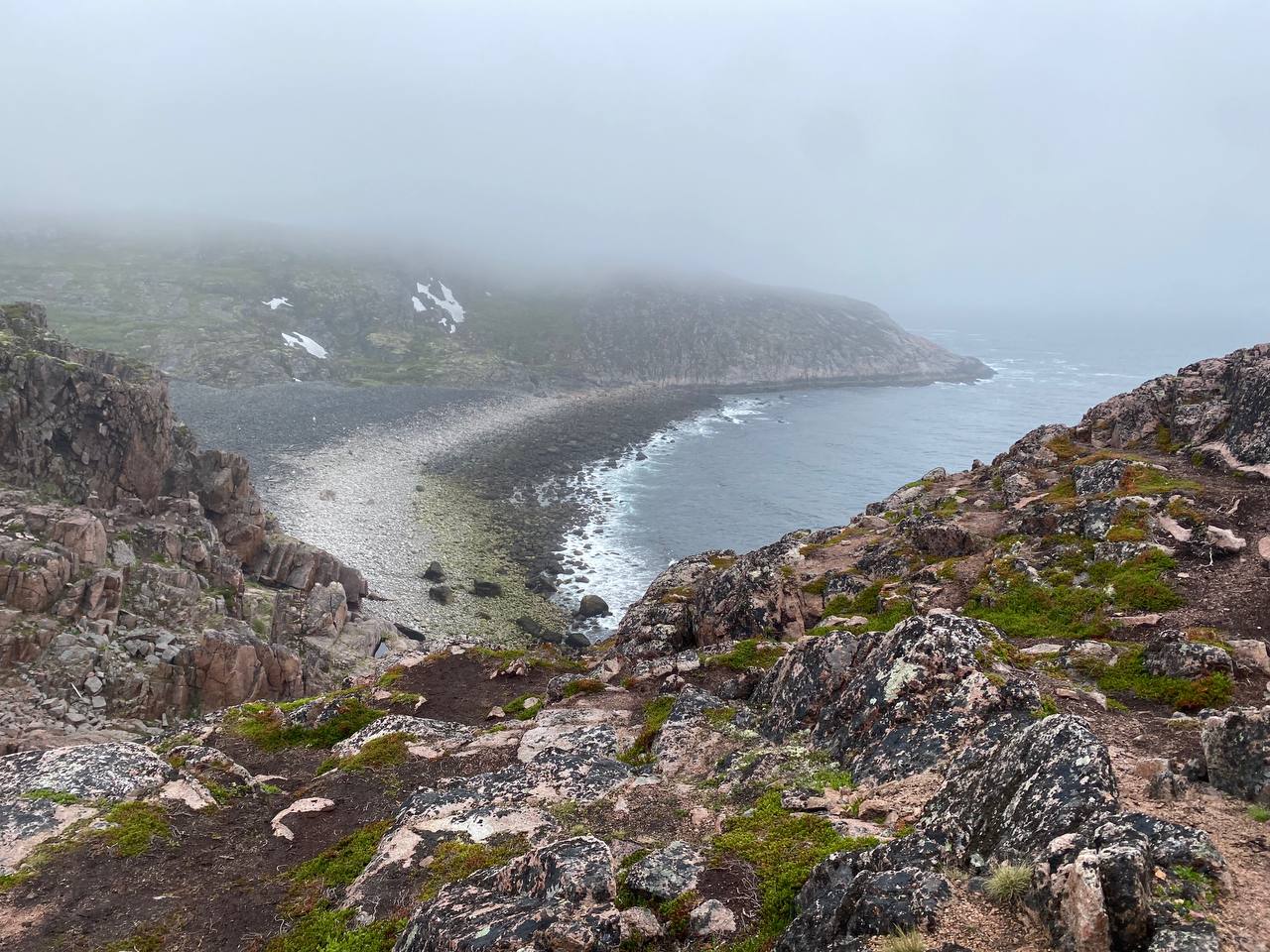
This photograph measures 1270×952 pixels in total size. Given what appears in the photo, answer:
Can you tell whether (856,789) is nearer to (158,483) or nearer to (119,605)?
(119,605)

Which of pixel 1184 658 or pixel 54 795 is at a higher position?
pixel 1184 658

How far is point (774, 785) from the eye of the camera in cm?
1488

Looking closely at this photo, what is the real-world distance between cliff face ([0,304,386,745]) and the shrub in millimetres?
37040

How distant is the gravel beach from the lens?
225 feet

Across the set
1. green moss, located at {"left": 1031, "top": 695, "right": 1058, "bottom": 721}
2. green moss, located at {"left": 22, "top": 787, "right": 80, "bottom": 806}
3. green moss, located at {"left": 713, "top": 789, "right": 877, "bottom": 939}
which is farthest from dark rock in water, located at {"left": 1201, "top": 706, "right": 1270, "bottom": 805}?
green moss, located at {"left": 22, "top": 787, "right": 80, "bottom": 806}

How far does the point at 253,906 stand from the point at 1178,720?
19480mm

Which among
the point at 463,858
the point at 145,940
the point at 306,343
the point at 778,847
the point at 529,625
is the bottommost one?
the point at 529,625

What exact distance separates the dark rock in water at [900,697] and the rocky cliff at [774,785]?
0.08 meters

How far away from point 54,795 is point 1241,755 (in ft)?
82.7

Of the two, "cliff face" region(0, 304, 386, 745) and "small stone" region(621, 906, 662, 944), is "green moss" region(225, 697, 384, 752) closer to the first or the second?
"cliff face" region(0, 304, 386, 745)

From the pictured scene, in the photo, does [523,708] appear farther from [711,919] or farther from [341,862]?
[711,919]

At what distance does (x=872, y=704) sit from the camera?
51.6 feet

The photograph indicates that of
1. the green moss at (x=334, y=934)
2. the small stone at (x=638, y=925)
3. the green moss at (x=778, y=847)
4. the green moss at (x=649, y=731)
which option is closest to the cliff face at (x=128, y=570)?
the green moss at (x=334, y=934)

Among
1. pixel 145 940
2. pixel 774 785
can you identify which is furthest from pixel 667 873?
pixel 145 940
